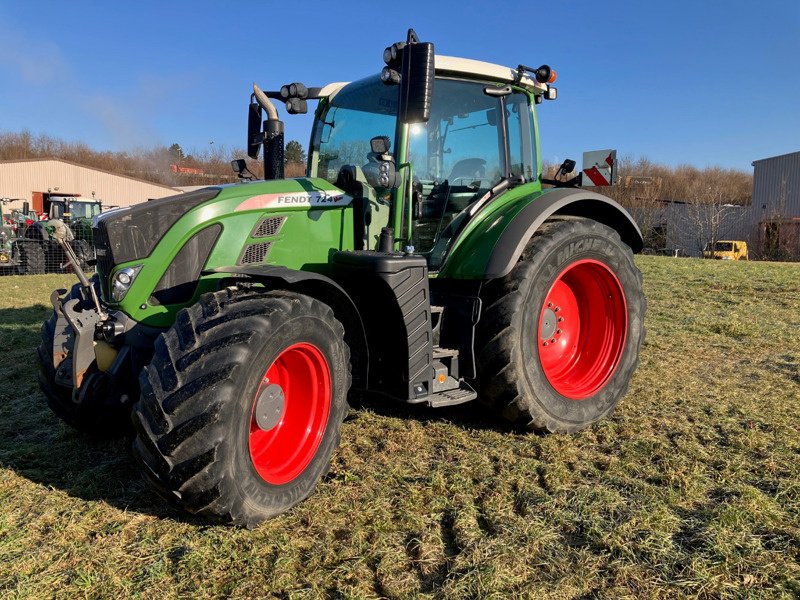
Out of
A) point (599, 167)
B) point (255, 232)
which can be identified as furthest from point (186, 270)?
point (599, 167)

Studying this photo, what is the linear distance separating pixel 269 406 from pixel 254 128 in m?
2.18

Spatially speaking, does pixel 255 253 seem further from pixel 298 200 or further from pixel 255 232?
pixel 298 200

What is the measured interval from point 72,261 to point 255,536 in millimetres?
1546

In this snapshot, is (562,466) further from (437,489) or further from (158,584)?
(158,584)

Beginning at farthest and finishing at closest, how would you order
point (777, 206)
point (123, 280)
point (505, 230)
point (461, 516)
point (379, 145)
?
point (777, 206) < point (505, 230) < point (379, 145) < point (123, 280) < point (461, 516)

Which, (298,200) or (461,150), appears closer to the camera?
(298,200)

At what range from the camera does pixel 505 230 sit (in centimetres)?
365

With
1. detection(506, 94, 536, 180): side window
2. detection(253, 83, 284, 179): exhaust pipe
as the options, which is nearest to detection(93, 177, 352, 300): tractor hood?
detection(253, 83, 284, 179): exhaust pipe

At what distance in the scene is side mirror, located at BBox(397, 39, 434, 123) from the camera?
294 cm

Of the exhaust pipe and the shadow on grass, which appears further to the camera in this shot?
the exhaust pipe

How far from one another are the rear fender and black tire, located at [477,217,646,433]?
718 mm

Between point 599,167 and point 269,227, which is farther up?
point 599,167

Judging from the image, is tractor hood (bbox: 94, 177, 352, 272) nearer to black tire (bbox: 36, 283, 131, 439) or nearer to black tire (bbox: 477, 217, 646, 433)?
black tire (bbox: 36, 283, 131, 439)

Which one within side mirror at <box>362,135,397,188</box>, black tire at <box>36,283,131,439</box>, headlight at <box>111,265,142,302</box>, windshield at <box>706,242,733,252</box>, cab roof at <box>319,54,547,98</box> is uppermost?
cab roof at <box>319,54,547,98</box>
